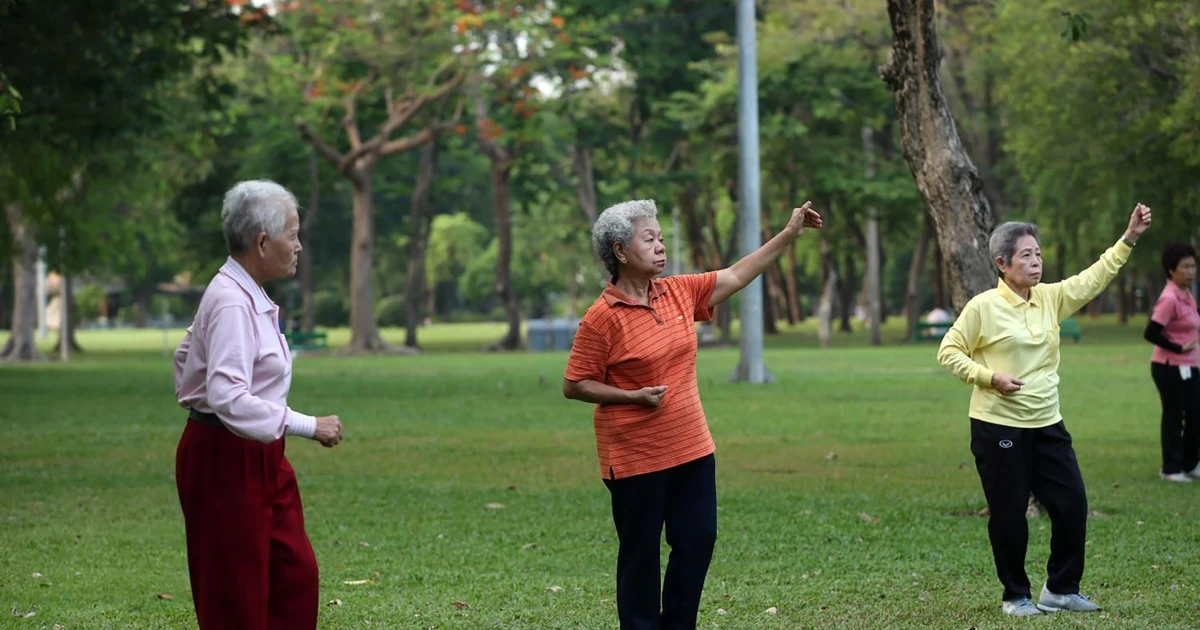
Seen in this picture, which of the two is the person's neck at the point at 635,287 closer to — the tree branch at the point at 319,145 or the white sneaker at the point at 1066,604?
the white sneaker at the point at 1066,604

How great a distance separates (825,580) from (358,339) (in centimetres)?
3664

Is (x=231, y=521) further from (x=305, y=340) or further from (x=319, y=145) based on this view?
(x=305, y=340)

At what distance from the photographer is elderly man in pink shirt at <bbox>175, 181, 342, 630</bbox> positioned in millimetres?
4957

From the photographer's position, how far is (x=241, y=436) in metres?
4.90

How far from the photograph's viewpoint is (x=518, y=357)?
4153 centimetres

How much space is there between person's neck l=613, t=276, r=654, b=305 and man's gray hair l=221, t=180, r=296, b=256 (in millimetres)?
1539

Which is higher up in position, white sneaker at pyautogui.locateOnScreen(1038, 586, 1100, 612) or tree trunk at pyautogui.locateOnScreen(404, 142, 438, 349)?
tree trunk at pyautogui.locateOnScreen(404, 142, 438, 349)

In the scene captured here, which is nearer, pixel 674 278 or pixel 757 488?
pixel 674 278

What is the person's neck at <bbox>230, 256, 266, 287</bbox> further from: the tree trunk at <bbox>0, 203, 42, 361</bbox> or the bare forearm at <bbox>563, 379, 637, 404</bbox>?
the tree trunk at <bbox>0, 203, 42, 361</bbox>

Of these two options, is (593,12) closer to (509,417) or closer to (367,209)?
(367,209)

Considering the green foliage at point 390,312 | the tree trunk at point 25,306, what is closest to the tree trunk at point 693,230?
the tree trunk at point 25,306

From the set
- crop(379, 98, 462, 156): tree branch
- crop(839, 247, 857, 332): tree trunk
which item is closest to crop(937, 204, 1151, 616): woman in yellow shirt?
crop(379, 98, 462, 156): tree branch

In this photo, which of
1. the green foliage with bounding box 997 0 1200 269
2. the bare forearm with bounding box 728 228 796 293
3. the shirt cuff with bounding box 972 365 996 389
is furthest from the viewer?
the green foliage with bounding box 997 0 1200 269

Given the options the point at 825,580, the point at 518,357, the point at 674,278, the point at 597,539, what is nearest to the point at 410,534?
the point at 597,539
